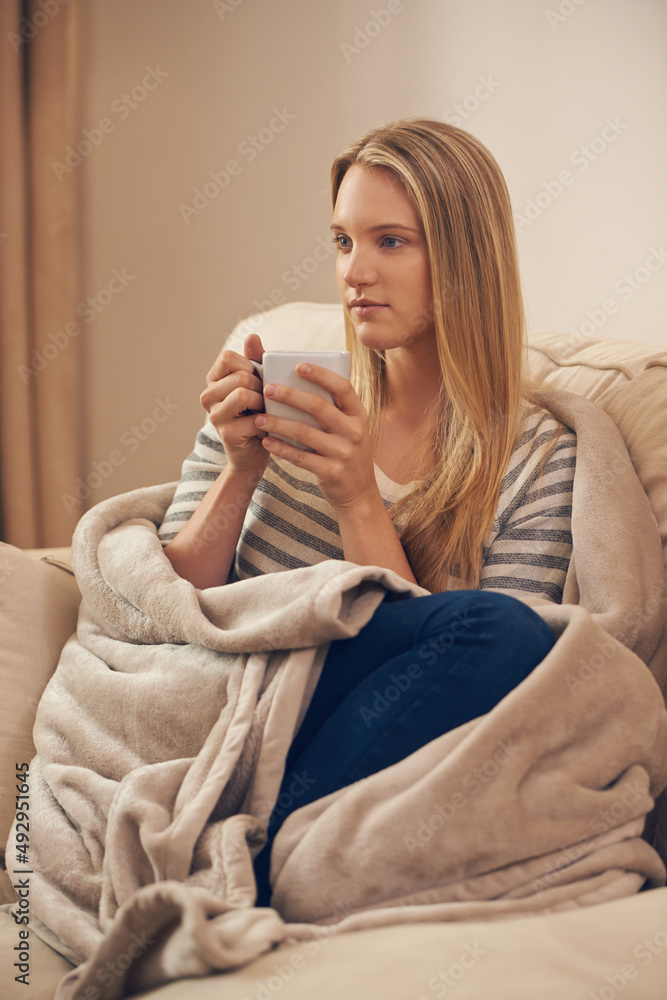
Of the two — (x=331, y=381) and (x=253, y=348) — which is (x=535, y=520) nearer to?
(x=331, y=381)

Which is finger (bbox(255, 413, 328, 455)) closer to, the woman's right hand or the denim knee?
the woman's right hand

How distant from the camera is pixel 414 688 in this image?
70 cm

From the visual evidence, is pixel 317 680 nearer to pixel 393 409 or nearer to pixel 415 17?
pixel 393 409

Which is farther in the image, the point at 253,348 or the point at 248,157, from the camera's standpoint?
the point at 248,157

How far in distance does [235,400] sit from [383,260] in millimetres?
302

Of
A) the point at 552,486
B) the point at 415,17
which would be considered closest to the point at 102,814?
the point at 552,486

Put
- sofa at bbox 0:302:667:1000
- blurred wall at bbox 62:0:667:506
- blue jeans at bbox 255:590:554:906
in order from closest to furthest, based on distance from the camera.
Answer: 1. sofa at bbox 0:302:667:1000
2. blue jeans at bbox 255:590:554:906
3. blurred wall at bbox 62:0:667:506

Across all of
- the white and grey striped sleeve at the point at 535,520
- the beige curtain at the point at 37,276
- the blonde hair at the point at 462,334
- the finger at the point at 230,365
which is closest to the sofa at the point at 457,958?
the white and grey striped sleeve at the point at 535,520

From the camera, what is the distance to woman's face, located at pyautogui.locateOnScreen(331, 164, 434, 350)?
108cm

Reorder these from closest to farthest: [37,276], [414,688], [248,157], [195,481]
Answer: [414,688] → [195,481] → [37,276] → [248,157]

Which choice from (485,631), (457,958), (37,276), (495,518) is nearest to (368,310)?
(495,518)

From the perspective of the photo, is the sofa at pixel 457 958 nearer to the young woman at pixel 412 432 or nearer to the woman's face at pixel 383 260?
the young woman at pixel 412 432

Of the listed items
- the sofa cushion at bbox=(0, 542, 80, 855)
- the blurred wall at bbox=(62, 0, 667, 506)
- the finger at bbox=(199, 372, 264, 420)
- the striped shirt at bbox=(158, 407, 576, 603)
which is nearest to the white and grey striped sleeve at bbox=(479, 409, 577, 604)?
the striped shirt at bbox=(158, 407, 576, 603)

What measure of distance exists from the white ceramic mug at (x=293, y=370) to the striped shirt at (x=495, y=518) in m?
0.20
